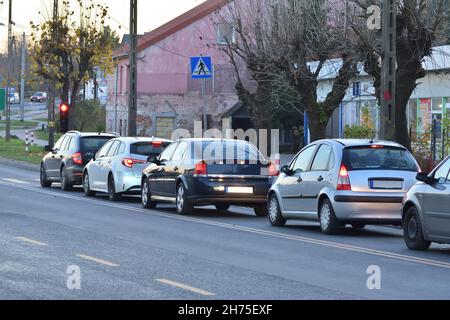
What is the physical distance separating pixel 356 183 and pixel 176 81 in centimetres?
5157

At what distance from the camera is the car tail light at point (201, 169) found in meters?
23.2

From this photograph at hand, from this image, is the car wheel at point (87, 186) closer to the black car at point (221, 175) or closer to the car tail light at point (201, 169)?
the black car at point (221, 175)

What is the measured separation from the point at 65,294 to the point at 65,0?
47.4m

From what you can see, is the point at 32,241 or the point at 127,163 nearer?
the point at 32,241

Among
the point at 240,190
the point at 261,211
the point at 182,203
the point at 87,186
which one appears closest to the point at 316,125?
the point at 87,186

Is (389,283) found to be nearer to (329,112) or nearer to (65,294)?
(65,294)

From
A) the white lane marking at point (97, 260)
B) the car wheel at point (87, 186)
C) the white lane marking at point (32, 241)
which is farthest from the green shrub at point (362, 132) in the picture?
the white lane marking at point (97, 260)

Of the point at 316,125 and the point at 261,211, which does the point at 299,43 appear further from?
the point at 261,211

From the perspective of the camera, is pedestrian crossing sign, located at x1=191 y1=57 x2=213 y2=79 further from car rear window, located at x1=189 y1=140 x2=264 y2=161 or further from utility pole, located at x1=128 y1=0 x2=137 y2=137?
car rear window, located at x1=189 y1=140 x2=264 y2=161

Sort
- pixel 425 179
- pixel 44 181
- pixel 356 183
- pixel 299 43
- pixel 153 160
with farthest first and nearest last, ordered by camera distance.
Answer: pixel 299 43, pixel 44 181, pixel 153 160, pixel 356 183, pixel 425 179

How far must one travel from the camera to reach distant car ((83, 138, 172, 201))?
27594 millimetres

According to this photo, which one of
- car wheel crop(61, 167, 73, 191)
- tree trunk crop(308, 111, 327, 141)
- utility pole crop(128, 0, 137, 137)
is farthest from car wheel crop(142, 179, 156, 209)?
utility pole crop(128, 0, 137, 137)

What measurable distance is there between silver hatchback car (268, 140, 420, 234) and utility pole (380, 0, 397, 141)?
6.46 m

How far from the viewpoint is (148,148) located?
27.9m
